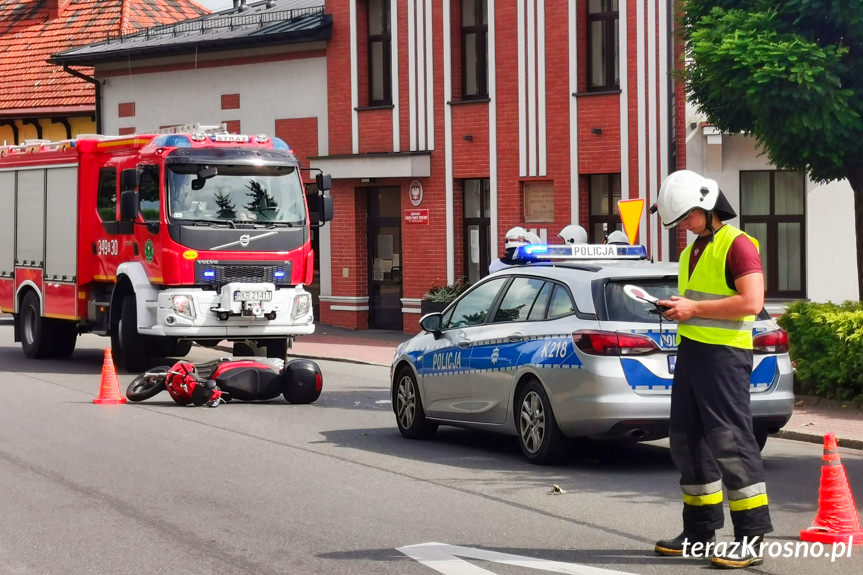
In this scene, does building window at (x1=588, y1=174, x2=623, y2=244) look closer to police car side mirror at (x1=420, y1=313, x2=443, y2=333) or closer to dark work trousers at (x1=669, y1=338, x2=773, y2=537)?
police car side mirror at (x1=420, y1=313, x2=443, y2=333)

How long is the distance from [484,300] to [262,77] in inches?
811

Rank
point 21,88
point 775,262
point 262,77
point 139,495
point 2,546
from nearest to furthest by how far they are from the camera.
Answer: point 2,546
point 139,495
point 775,262
point 262,77
point 21,88

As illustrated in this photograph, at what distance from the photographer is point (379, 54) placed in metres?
29.9

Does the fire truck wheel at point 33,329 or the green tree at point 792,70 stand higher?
the green tree at point 792,70

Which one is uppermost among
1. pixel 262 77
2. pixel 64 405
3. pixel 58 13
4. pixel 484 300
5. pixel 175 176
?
pixel 58 13

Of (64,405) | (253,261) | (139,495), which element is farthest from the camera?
(253,261)

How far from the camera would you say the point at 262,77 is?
32.0m

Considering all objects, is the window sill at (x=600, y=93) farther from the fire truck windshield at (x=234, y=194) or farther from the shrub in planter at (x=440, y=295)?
the fire truck windshield at (x=234, y=194)

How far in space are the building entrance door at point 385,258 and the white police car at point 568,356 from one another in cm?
1717

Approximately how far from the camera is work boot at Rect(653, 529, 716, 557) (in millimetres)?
7625

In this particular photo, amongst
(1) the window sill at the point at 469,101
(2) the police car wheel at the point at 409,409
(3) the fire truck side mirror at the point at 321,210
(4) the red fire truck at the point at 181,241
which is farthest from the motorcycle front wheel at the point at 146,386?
(1) the window sill at the point at 469,101

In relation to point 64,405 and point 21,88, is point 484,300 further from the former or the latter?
point 21,88

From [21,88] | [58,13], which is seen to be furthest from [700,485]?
[58,13]

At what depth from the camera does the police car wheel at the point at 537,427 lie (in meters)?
11.1
